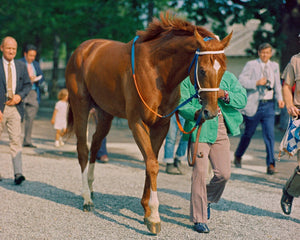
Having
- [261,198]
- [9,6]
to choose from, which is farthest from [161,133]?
[9,6]

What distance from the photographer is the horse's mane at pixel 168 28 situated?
14.1ft

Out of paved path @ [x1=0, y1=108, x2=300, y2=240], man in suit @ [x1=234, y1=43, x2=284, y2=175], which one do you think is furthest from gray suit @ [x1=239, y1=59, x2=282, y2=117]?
paved path @ [x1=0, y1=108, x2=300, y2=240]

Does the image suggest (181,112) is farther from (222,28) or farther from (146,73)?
(222,28)

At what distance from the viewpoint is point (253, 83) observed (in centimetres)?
797

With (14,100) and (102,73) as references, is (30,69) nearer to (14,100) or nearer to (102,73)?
(14,100)

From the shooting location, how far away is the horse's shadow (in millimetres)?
5000

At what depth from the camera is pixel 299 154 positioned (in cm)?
489

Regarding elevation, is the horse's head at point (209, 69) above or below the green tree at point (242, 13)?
below

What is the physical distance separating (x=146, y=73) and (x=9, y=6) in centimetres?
2810

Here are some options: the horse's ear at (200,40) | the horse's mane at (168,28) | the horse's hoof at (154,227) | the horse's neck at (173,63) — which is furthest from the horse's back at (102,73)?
the horse's hoof at (154,227)

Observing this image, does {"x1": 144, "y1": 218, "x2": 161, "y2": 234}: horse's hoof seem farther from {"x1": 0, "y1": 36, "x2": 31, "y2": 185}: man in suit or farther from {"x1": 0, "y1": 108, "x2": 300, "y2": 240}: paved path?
{"x1": 0, "y1": 36, "x2": 31, "y2": 185}: man in suit

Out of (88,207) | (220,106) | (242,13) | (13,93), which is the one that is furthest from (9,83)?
(242,13)

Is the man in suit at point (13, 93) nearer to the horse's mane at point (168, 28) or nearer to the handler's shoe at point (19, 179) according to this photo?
the handler's shoe at point (19, 179)

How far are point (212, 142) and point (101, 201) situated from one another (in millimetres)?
1929
